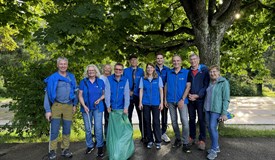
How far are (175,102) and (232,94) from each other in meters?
27.4

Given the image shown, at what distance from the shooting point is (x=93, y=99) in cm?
482

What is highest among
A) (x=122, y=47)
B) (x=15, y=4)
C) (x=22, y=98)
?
(x=15, y=4)

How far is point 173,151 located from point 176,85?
1386mm

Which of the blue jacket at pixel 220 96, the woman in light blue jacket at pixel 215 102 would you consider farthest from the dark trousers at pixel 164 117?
the blue jacket at pixel 220 96

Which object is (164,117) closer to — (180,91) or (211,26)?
(180,91)

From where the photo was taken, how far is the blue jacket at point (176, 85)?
16.5 feet

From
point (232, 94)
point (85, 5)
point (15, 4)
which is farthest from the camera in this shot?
point (232, 94)

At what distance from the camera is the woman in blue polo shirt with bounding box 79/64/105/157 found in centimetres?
481

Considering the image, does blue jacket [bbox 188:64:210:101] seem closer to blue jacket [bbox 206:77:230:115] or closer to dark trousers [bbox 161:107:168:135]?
blue jacket [bbox 206:77:230:115]

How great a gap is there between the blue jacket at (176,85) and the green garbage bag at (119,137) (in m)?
1.08

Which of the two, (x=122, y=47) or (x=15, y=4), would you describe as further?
(x=122, y=47)

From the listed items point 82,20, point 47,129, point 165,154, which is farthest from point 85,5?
point 47,129

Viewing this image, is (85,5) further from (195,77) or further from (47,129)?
(47,129)

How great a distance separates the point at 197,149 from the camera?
516 centimetres
